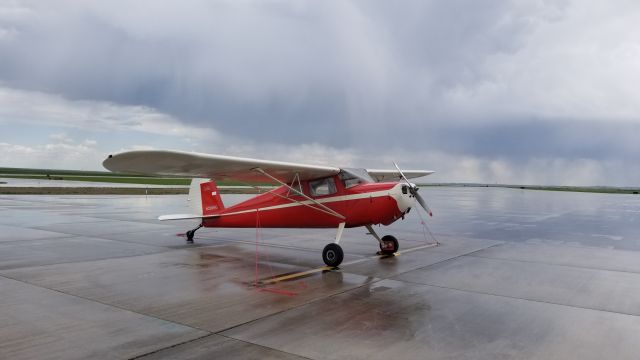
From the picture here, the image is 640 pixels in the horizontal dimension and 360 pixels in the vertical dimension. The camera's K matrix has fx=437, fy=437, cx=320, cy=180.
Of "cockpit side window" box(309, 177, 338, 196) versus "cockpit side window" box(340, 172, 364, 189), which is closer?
"cockpit side window" box(340, 172, 364, 189)

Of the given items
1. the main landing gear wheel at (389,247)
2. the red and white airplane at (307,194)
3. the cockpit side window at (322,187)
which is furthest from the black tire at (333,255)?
the main landing gear wheel at (389,247)

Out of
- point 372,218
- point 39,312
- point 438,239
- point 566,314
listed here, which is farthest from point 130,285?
point 438,239

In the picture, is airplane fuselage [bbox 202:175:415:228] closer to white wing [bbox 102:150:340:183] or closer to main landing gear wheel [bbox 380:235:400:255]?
white wing [bbox 102:150:340:183]

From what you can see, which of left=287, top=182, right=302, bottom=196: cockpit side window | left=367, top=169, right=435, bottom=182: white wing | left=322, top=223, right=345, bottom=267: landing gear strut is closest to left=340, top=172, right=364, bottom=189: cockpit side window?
left=287, top=182, right=302, bottom=196: cockpit side window

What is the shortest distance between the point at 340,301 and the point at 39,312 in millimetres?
3944

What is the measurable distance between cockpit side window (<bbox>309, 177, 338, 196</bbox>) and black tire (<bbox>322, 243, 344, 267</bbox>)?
1.48 m

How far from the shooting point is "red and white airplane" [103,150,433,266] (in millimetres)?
8742

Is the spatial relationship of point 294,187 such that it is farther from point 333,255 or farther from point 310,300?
point 310,300

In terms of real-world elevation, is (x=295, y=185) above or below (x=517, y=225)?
above

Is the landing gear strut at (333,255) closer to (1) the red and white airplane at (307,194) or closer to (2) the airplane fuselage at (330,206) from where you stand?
(1) the red and white airplane at (307,194)

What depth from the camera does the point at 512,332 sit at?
197 inches

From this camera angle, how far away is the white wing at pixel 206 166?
286 inches

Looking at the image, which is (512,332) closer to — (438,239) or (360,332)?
(360,332)

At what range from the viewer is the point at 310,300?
636 centimetres
